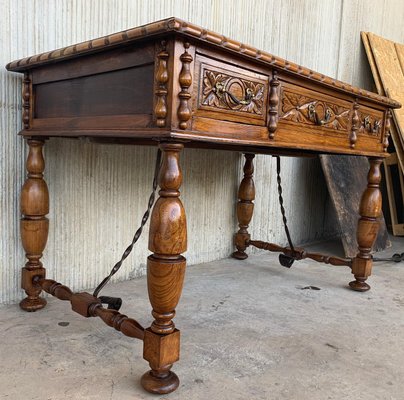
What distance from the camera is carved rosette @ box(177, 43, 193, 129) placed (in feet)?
2.91

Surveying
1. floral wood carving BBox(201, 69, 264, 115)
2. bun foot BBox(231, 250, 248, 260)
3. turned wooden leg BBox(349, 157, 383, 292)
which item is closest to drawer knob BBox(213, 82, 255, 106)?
floral wood carving BBox(201, 69, 264, 115)

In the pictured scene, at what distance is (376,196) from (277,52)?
3.34ft

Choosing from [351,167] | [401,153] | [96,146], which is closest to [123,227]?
[96,146]

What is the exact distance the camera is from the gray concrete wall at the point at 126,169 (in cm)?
142

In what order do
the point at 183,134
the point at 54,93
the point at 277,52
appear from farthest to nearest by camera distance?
the point at 277,52 → the point at 54,93 → the point at 183,134

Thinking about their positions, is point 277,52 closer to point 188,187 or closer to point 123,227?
point 188,187

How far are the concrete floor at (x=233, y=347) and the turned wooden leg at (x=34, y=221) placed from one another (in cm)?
7

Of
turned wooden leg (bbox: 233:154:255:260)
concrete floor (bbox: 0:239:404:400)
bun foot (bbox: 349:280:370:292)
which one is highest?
turned wooden leg (bbox: 233:154:255:260)

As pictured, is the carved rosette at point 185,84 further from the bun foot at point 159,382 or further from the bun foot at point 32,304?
the bun foot at point 32,304

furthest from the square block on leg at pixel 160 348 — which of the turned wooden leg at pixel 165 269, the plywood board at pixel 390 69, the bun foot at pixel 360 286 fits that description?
the plywood board at pixel 390 69

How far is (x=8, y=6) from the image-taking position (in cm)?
134

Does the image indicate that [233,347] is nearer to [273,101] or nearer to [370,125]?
[273,101]

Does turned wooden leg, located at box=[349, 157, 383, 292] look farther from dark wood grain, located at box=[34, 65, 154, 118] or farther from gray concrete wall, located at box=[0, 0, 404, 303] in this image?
dark wood grain, located at box=[34, 65, 154, 118]

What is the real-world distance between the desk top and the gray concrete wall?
195mm
